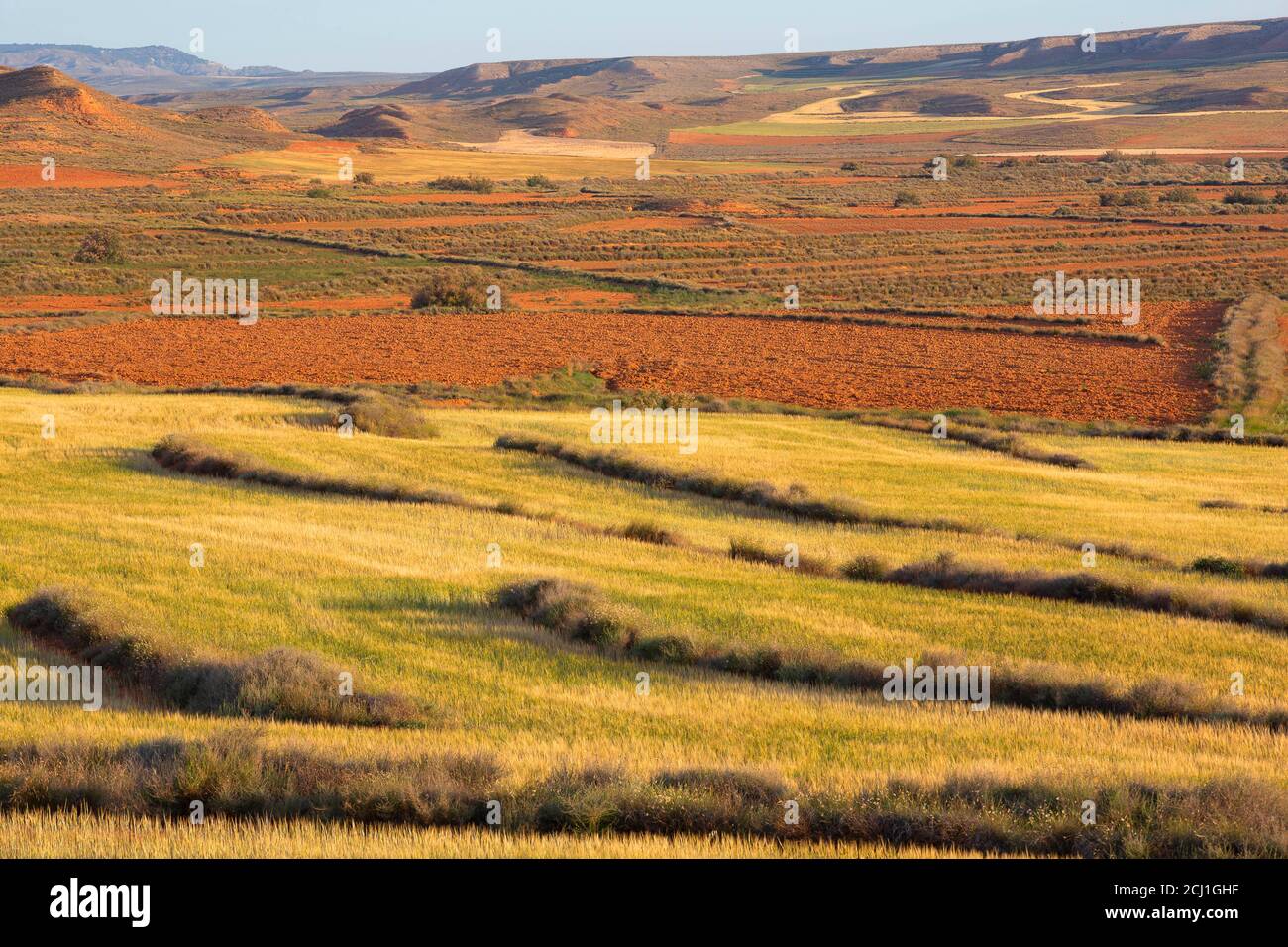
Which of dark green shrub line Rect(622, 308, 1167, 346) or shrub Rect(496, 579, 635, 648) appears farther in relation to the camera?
dark green shrub line Rect(622, 308, 1167, 346)

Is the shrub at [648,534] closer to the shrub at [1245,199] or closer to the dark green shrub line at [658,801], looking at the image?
the dark green shrub line at [658,801]

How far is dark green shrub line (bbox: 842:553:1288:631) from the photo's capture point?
17.1 m

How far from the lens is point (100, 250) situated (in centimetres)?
7662

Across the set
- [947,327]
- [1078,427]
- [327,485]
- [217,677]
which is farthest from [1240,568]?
[947,327]

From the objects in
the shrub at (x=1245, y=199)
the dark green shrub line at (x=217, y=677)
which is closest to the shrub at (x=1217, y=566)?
the dark green shrub line at (x=217, y=677)

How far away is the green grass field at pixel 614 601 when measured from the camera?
11008 millimetres

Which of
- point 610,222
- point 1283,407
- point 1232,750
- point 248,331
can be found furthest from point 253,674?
point 610,222

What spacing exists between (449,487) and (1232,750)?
53.2 feet

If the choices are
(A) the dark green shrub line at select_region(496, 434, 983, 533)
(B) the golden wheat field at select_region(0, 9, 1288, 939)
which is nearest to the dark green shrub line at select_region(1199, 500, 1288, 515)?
(B) the golden wheat field at select_region(0, 9, 1288, 939)

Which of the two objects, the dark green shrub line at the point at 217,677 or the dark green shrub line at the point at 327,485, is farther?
the dark green shrub line at the point at 327,485

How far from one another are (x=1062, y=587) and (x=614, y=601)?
6.10 m

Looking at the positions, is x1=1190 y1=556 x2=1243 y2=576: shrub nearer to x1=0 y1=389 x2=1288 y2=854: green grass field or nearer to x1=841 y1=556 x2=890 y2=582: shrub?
x1=0 y1=389 x2=1288 y2=854: green grass field

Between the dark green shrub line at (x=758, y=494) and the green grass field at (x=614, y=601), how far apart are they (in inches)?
18.4

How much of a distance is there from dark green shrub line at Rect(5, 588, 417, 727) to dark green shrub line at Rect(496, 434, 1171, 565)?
12653mm
